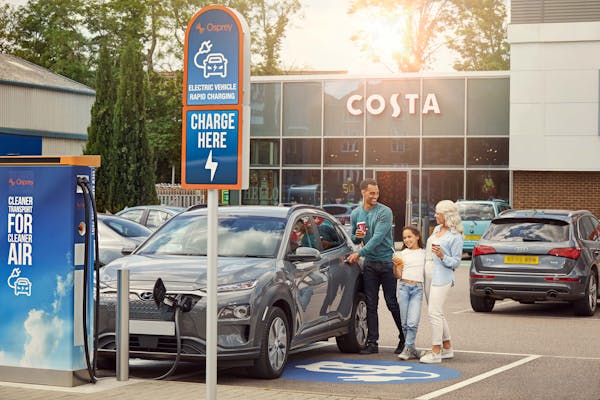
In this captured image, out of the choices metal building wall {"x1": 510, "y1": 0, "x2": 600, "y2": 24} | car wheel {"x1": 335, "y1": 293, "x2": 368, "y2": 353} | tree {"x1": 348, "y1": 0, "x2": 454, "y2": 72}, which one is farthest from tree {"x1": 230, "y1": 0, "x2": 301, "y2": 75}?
car wheel {"x1": 335, "y1": 293, "x2": 368, "y2": 353}

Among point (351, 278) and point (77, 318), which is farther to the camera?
point (351, 278)

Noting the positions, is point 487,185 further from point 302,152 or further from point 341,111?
point 302,152

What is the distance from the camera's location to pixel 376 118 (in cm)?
4078

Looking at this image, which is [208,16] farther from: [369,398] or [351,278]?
[351,278]

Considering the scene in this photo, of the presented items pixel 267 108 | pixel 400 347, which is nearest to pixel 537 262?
pixel 400 347

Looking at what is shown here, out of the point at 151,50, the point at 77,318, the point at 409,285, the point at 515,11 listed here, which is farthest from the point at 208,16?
the point at 151,50

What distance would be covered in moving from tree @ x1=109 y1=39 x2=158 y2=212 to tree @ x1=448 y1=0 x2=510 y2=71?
23658 millimetres

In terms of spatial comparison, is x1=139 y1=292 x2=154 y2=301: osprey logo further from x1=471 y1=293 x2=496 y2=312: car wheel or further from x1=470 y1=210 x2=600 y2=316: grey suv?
x1=471 y1=293 x2=496 y2=312: car wheel

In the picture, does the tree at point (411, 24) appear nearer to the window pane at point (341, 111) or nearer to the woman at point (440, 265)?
Answer: the window pane at point (341, 111)

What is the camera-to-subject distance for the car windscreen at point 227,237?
11656 millimetres

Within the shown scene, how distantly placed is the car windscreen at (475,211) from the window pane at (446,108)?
5.65 m

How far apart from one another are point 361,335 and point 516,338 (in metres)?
2.63

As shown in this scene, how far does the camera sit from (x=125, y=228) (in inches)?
802

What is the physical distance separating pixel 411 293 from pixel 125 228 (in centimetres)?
888
